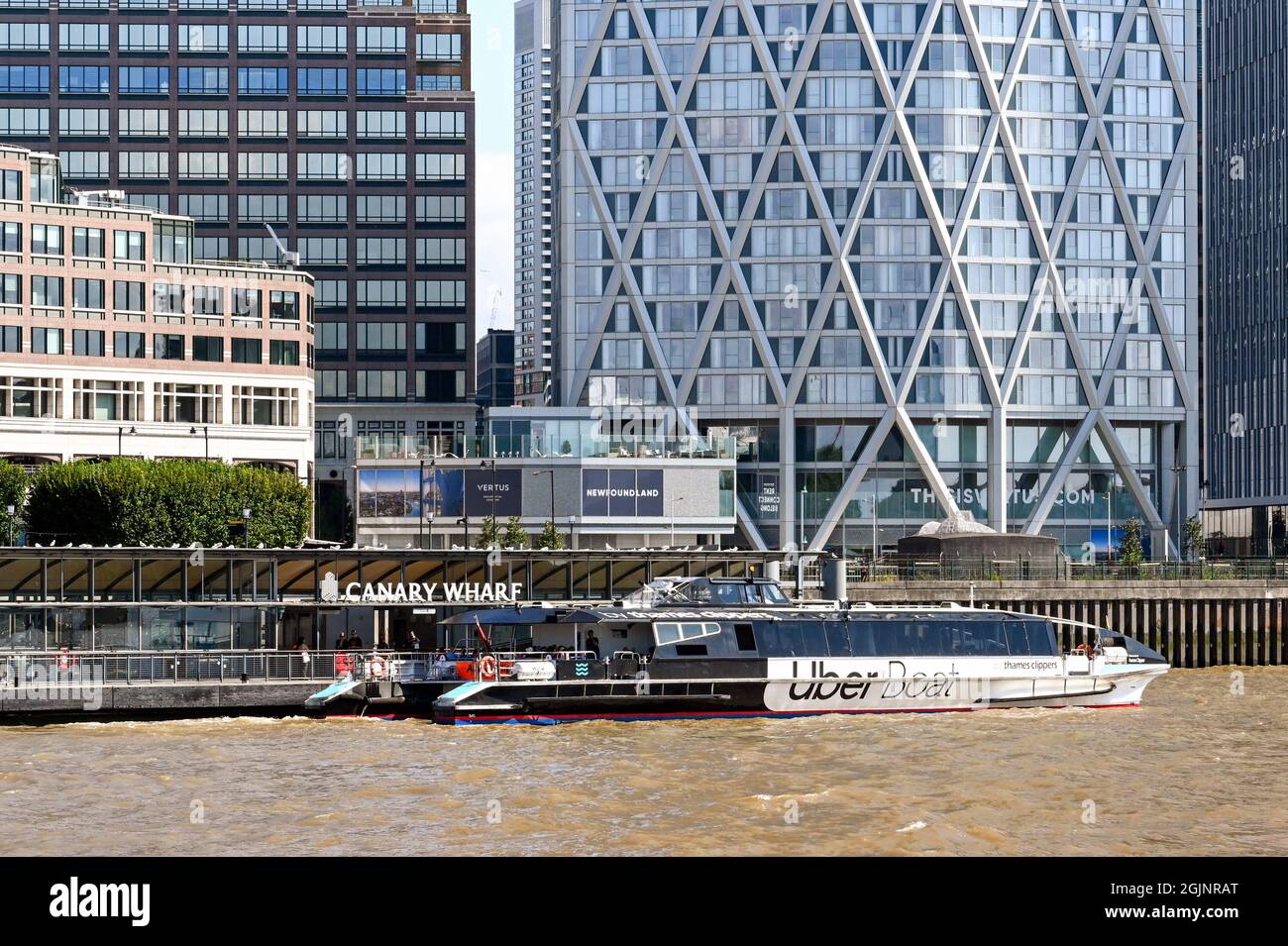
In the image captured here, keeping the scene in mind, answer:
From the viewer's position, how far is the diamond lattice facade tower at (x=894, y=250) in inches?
4860

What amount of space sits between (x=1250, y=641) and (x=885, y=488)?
4951cm

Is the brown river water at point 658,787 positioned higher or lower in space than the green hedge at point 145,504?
lower

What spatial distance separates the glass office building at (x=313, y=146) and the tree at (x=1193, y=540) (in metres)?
60.6

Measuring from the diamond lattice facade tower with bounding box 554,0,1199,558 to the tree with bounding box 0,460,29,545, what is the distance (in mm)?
49865

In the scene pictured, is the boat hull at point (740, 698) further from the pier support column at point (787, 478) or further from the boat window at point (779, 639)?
the pier support column at point (787, 478)

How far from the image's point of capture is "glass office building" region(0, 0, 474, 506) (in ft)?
449

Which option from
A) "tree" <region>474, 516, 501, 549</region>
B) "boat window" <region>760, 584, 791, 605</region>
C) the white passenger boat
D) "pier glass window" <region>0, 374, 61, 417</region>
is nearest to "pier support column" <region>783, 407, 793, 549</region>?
"tree" <region>474, 516, 501, 549</region>

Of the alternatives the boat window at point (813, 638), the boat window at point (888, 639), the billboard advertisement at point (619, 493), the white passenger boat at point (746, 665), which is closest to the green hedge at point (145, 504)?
the billboard advertisement at point (619, 493)

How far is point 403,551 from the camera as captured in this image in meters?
57.3

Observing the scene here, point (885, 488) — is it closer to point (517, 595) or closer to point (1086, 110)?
point (1086, 110)

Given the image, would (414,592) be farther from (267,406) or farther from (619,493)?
(267,406)

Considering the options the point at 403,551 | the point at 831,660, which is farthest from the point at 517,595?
the point at 831,660

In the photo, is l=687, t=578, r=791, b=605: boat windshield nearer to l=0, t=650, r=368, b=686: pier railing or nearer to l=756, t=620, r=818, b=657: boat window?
l=756, t=620, r=818, b=657: boat window

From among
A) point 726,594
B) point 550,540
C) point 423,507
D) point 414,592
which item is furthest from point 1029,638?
point 423,507
